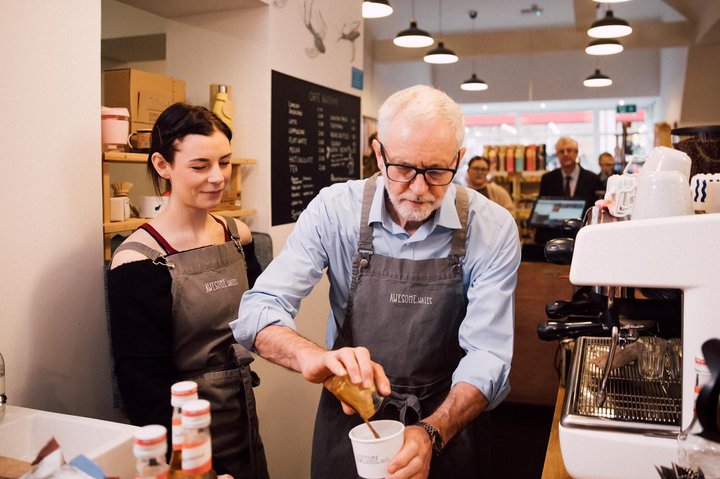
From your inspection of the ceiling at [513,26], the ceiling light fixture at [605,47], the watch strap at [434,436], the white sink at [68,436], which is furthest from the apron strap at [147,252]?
the ceiling at [513,26]

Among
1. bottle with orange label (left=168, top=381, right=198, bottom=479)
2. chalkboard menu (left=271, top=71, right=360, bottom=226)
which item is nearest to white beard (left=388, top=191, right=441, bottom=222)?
bottle with orange label (left=168, top=381, right=198, bottom=479)

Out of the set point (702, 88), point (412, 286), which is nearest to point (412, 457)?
point (412, 286)

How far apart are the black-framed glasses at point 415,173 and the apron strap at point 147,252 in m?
0.79

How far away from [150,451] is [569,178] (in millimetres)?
6913

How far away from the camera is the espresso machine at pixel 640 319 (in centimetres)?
116

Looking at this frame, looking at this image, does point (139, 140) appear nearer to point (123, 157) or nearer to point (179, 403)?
point (123, 157)

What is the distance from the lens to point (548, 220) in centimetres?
570

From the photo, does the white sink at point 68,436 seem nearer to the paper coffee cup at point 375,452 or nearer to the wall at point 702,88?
the paper coffee cup at point 375,452

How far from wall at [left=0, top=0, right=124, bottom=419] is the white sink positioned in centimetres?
27

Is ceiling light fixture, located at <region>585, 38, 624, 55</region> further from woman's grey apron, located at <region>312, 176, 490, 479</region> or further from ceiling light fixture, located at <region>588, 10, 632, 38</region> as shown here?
woman's grey apron, located at <region>312, 176, 490, 479</region>

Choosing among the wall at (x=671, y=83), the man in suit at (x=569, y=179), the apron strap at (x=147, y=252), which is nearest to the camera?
the apron strap at (x=147, y=252)

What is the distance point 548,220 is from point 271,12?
332cm

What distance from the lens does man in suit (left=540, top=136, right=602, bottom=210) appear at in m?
7.06

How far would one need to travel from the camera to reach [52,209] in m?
1.98
